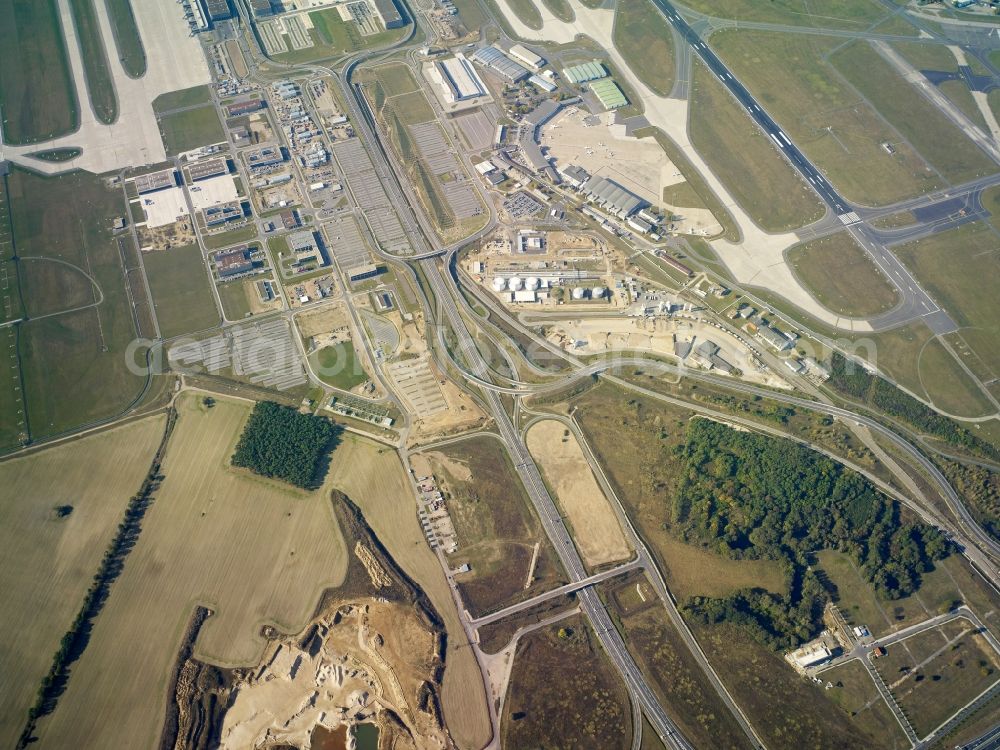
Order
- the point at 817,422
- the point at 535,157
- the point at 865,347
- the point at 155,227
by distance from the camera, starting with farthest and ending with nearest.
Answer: the point at 535,157 < the point at 155,227 < the point at 865,347 < the point at 817,422

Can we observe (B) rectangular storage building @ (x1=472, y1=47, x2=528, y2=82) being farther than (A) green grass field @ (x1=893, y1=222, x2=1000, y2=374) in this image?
Yes

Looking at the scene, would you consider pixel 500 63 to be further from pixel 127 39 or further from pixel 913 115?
pixel 913 115

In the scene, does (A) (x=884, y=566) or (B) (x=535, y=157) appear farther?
(B) (x=535, y=157)

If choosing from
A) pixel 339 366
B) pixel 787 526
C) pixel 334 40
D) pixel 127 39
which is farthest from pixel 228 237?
pixel 787 526

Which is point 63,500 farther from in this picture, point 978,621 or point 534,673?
point 978,621

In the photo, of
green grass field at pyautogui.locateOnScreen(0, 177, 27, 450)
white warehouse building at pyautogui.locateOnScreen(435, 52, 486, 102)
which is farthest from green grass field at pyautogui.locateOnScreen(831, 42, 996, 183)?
green grass field at pyautogui.locateOnScreen(0, 177, 27, 450)

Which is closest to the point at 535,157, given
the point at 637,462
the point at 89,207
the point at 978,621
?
the point at 637,462

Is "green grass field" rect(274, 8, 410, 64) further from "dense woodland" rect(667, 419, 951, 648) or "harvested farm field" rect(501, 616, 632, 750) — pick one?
"harvested farm field" rect(501, 616, 632, 750)
